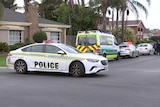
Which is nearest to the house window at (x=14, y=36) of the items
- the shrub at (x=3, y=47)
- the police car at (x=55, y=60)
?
the shrub at (x=3, y=47)

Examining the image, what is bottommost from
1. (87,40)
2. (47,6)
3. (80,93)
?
(80,93)

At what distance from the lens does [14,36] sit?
31.7 meters

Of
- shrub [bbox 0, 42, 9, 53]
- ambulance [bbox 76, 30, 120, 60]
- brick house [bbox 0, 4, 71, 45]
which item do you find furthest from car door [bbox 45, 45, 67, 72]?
brick house [bbox 0, 4, 71, 45]

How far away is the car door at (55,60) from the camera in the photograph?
46.1ft

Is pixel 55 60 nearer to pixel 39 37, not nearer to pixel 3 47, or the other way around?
pixel 3 47

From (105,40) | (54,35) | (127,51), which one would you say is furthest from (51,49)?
(54,35)

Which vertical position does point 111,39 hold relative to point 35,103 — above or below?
above

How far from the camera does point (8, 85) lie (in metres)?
11.1

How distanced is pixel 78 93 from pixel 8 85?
2.93 meters

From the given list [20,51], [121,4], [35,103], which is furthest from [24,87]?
[121,4]

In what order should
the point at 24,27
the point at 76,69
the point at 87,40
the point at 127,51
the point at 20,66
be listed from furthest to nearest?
the point at 24,27, the point at 127,51, the point at 87,40, the point at 20,66, the point at 76,69

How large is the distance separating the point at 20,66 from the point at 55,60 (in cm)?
186

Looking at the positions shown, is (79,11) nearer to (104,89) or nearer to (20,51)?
(20,51)

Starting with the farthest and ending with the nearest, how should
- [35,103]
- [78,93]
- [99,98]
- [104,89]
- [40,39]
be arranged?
[40,39] → [104,89] → [78,93] → [99,98] → [35,103]
